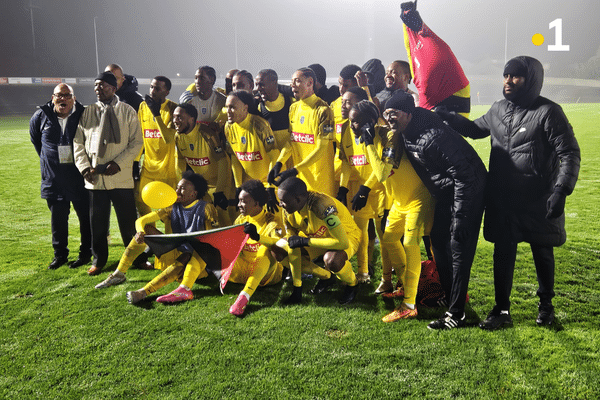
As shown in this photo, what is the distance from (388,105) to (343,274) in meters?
1.40

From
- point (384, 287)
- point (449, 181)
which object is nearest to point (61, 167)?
point (384, 287)

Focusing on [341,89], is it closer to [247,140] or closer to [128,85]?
[247,140]

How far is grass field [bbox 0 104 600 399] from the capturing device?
262 centimetres

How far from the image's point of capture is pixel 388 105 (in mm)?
3277

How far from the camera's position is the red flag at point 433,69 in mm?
3889

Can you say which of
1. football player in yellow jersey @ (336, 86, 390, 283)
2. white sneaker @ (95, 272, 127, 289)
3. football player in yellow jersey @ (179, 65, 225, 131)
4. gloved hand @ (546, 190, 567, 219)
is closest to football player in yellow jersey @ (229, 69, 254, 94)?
football player in yellow jersey @ (179, 65, 225, 131)

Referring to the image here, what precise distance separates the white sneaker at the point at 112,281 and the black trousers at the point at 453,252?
9.55 ft

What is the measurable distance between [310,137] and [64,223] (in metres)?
2.88

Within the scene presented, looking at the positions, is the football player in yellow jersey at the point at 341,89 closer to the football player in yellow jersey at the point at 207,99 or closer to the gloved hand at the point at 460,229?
the football player in yellow jersey at the point at 207,99

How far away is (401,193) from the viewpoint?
11.4 ft

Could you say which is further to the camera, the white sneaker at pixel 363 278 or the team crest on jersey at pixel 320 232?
the white sneaker at pixel 363 278

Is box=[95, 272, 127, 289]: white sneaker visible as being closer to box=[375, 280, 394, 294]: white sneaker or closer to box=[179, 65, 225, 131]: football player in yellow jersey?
box=[179, 65, 225, 131]: football player in yellow jersey

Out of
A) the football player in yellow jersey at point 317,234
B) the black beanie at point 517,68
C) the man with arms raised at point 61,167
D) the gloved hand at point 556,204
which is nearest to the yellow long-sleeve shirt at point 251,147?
the football player in yellow jersey at point 317,234

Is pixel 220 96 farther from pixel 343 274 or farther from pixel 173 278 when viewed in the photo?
pixel 343 274
